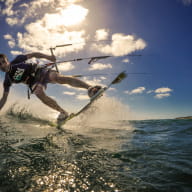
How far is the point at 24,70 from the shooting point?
7.07 meters

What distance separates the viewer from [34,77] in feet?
24.0

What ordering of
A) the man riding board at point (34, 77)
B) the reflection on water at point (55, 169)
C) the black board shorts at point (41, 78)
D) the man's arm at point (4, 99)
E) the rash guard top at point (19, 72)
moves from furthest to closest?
1. the black board shorts at point (41, 78)
2. the man's arm at point (4, 99)
3. the rash guard top at point (19, 72)
4. the man riding board at point (34, 77)
5. the reflection on water at point (55, 169)

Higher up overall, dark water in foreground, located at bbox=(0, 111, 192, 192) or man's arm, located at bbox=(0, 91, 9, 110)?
man's arm, located at bbox=(0, 91, 9, 110)

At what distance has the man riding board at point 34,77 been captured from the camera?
22.5ft

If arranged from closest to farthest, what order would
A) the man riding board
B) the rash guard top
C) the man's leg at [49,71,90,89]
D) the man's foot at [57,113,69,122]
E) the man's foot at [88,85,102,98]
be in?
1. the man's foot at [88,85,102,98]
2. the man's leg at [49,71,90,89]
3. the man riding board
4. the rash guard top
5. the man's foot at [57,113,69,122]

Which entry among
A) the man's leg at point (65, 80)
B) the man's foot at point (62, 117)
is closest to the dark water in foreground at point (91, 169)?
the man's leg at point (65, 80)

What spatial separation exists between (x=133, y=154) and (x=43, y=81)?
5.50 m

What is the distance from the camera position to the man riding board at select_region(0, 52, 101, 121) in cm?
686

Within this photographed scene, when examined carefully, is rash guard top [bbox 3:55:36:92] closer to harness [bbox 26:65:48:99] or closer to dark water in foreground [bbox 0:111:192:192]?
harness [bbox 26:65:48:99]

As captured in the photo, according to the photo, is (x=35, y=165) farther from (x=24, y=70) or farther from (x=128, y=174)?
(x=24, y=70)

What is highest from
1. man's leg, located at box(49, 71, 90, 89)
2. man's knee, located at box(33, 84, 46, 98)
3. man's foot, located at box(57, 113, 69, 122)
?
man's leg, located at box(49, 71, 90, 89)

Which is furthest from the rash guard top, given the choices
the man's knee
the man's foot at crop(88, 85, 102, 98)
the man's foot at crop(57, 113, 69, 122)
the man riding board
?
the man's foot at crop(88, 85, 102, 98)

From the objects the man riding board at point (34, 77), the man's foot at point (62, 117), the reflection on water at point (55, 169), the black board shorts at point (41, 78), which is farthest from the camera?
the man's foot at point (62, 117)

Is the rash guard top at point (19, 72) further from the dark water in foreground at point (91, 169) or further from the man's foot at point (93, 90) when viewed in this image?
the dark water in foreground at point (91, 169)
